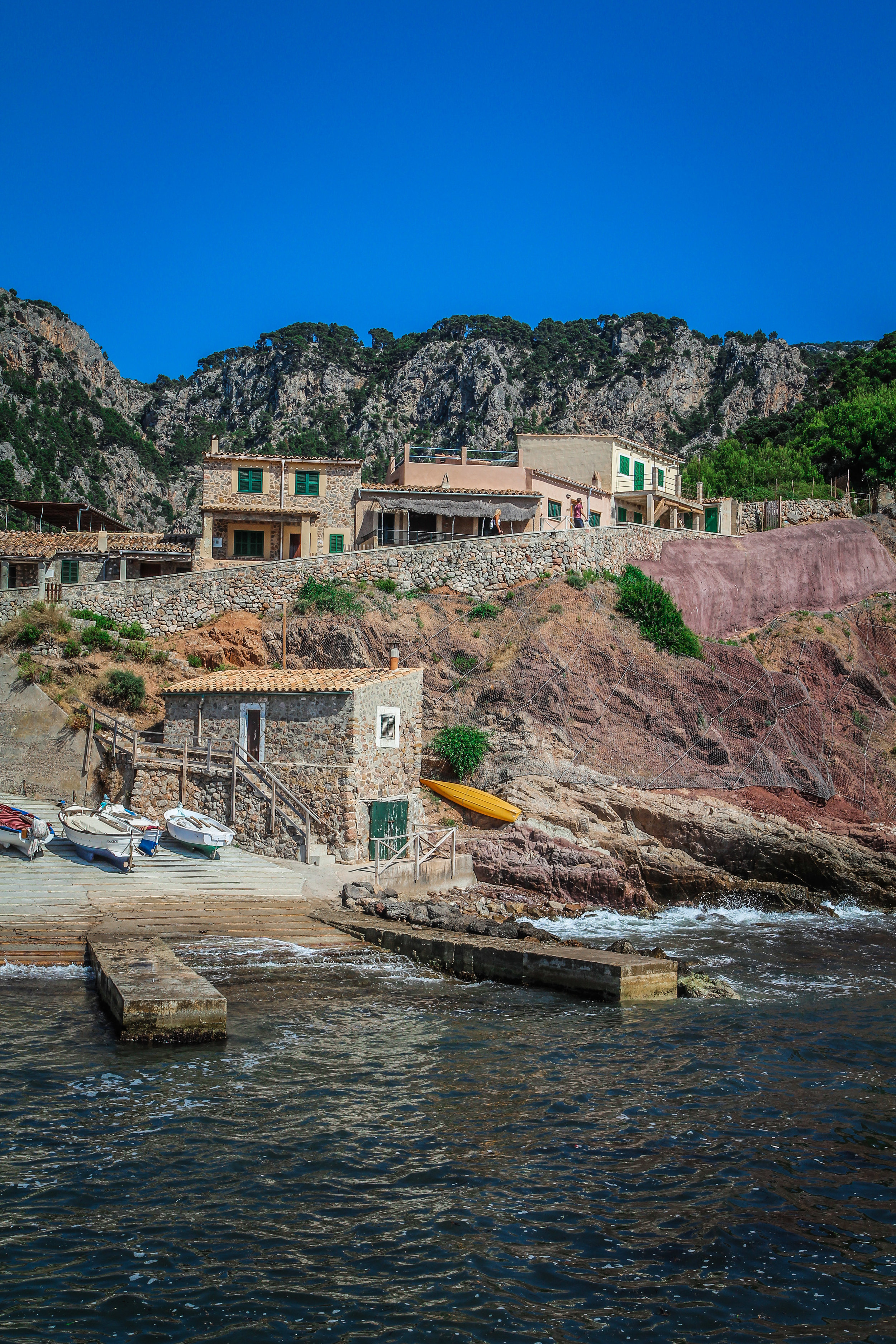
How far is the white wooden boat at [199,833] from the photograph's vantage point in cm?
2278

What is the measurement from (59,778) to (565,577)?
2085 centimetres

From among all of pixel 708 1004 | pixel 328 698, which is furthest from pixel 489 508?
pixel 708 1004

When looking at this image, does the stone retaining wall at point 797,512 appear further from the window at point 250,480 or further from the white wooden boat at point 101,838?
the white wooden boat at point 101,838

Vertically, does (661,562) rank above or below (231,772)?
above

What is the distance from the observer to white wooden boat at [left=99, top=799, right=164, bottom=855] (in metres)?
21.9

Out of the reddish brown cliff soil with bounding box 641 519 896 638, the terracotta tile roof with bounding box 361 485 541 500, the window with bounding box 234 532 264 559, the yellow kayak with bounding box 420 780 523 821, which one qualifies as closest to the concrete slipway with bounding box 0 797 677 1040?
the yellow kayak with bounding box 420 780 523 821

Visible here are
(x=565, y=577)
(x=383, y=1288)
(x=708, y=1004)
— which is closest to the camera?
(x=383, y=1288)

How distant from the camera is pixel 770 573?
45625 millimetres

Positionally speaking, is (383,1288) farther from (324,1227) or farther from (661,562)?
(661,562)

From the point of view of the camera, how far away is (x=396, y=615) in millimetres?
37719

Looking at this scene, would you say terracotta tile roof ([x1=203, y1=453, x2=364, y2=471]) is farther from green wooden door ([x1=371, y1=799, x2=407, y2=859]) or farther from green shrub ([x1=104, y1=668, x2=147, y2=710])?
green wooden door ([x1=371, y1=799, x2=407, y2=859])

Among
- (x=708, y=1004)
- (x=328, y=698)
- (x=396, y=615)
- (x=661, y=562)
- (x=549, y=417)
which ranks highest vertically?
(x=549, y=417)

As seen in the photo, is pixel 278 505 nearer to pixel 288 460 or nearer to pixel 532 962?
pixel 288 460

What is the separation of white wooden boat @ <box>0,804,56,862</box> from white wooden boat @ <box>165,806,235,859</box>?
9.07ft
